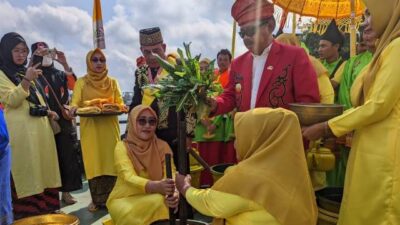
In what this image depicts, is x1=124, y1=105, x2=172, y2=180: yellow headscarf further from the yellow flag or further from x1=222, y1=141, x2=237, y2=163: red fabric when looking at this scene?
the yellow flag

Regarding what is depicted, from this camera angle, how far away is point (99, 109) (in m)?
4.38

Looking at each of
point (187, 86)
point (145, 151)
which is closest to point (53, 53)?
point (145, 151)

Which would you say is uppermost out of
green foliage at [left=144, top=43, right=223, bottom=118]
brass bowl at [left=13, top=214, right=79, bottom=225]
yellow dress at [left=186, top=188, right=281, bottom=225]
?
green foliage at [left=144, top=43, right=223, bottom=118]

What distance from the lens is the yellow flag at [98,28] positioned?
17.7 ft

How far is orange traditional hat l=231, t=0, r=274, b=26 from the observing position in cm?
269

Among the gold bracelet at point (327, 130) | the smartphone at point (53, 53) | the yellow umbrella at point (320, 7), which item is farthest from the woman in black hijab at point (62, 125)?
the gold bracelet at point (327, 130)

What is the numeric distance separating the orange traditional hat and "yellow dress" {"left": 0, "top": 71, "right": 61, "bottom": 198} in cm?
252

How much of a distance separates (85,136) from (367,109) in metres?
3.55

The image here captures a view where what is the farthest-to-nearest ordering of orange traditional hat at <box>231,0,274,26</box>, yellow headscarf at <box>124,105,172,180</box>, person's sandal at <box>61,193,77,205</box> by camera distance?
person's sandal at <box>61,193,77,205</box> → yellow headscarf at <box>124,105,172,180</box> → orange traditional hat at <box>231,0,274,26</box>

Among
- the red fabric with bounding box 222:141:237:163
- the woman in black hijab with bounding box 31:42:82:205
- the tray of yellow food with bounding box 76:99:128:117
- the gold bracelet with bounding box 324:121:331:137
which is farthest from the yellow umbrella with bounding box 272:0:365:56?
the woman in black hijab with bounding box 31:42:82:205

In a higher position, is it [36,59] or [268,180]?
[36,59]

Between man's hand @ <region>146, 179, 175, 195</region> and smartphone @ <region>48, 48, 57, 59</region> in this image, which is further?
→ smartphone @ <region>48, 48, 57, 59</region>

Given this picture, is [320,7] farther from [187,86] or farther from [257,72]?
[187,86]

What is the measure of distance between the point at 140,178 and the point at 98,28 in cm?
308
